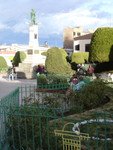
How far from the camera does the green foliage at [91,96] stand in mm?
11602

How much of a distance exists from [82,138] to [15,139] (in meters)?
1.56

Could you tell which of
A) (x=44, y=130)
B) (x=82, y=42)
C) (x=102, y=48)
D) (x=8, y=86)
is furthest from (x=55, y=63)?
(x=82, y=42)

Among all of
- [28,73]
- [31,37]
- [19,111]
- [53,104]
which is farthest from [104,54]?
[31,37]

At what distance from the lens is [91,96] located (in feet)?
38.4

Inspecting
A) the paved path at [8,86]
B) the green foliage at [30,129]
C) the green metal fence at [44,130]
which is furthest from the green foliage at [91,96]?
the paved path at [8,86]

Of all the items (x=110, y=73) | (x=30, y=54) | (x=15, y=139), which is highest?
(x=30, y=54)

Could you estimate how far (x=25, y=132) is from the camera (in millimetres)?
6945

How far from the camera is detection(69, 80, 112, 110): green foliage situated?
1160 centimetres

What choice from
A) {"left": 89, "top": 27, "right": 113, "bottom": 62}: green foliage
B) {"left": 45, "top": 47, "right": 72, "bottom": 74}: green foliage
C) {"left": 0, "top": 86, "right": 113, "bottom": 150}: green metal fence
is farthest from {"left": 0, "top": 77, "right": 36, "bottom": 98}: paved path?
{"left": 0, "top": 86, "right": 113, "bottom": 150}: green metal fence

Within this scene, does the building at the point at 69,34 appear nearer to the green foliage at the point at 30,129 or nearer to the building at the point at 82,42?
the building at the point at 82,42

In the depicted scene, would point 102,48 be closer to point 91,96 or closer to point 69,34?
point 91,96

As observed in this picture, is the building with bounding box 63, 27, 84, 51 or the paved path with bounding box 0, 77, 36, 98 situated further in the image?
the building with bounding box 63, 27, 84, 51

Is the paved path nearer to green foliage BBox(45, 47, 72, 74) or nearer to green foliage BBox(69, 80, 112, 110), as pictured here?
green foliage BBox(45, 47, 72, 74)

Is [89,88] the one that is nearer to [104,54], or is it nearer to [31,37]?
[104,54]
